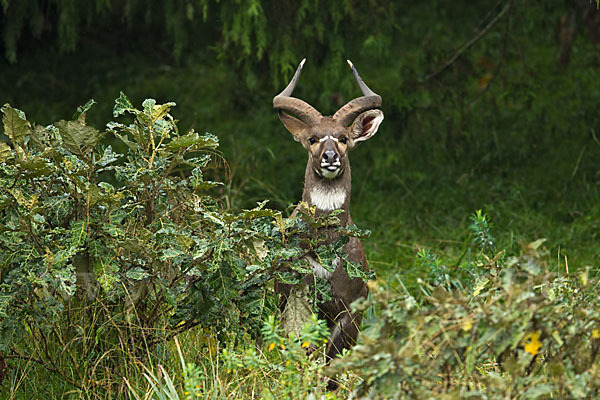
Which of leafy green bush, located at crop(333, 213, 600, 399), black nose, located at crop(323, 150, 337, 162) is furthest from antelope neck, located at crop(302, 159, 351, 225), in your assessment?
leafy green bush, located at crop(333, 213, 600, 399)

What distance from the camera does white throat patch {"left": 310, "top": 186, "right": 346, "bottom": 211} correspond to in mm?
5016

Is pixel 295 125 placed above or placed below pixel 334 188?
above

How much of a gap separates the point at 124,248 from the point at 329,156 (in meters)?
1.23

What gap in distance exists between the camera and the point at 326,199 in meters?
5.02

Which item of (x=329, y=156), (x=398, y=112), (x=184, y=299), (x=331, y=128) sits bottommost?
(x=184, y=299)

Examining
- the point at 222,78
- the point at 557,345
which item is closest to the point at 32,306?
the point at 557,345

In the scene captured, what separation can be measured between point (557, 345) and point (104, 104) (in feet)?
28.5

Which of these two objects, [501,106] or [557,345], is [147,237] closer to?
[557,345]

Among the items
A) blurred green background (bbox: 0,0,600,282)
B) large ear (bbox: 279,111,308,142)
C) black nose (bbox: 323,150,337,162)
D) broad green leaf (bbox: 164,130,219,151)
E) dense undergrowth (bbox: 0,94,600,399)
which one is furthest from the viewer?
blurred green background (bbox: 0,0,600,282)

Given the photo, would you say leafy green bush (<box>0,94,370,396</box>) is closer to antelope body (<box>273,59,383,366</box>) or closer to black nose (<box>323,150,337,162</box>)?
antelope body (<box>273,59,383,366</box>)

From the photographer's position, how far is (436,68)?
8.68 meters

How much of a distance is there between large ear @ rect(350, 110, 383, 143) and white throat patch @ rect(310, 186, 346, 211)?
458 mm

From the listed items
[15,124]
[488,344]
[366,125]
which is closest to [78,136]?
[15,124]

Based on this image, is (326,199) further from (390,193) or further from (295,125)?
(390,193)
